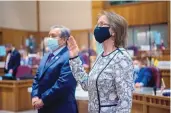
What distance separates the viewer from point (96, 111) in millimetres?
1850

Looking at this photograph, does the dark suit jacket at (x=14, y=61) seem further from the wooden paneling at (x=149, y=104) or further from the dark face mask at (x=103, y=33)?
the dark face mask at (x=103, y=33)

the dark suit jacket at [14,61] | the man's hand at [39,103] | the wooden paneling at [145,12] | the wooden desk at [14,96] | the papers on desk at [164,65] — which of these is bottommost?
the wooden desk at [14,96]

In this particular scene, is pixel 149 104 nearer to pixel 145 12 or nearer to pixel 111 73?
pixel 111 73

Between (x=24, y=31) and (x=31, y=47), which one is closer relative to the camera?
(x=31, y=47)

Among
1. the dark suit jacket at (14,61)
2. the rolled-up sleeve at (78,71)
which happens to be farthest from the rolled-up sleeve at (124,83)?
the dark suit jacket at (14,61)

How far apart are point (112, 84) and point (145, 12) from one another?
39.2 feet

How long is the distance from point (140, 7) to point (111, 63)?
39.6 feet

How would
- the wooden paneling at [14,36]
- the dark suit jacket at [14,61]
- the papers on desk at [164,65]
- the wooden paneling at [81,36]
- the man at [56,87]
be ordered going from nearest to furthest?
1. the man at [56,87]
2. the dark suit jacket at [14,61]
3. the papers on desk at [164,65]
4. the wooden paneling at [14,36]
5. the wooden paneling at [81,36]

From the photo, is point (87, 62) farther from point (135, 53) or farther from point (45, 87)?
point (45, 87)

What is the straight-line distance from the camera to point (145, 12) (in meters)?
13.4

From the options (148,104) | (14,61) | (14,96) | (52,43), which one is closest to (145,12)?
(14,61)

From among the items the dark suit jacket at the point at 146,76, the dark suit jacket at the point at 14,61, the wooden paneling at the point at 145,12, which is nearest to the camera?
the dark suit jacket at the point at 146,76

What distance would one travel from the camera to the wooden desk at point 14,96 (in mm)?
6496

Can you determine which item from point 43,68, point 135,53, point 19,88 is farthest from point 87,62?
point 43,68
